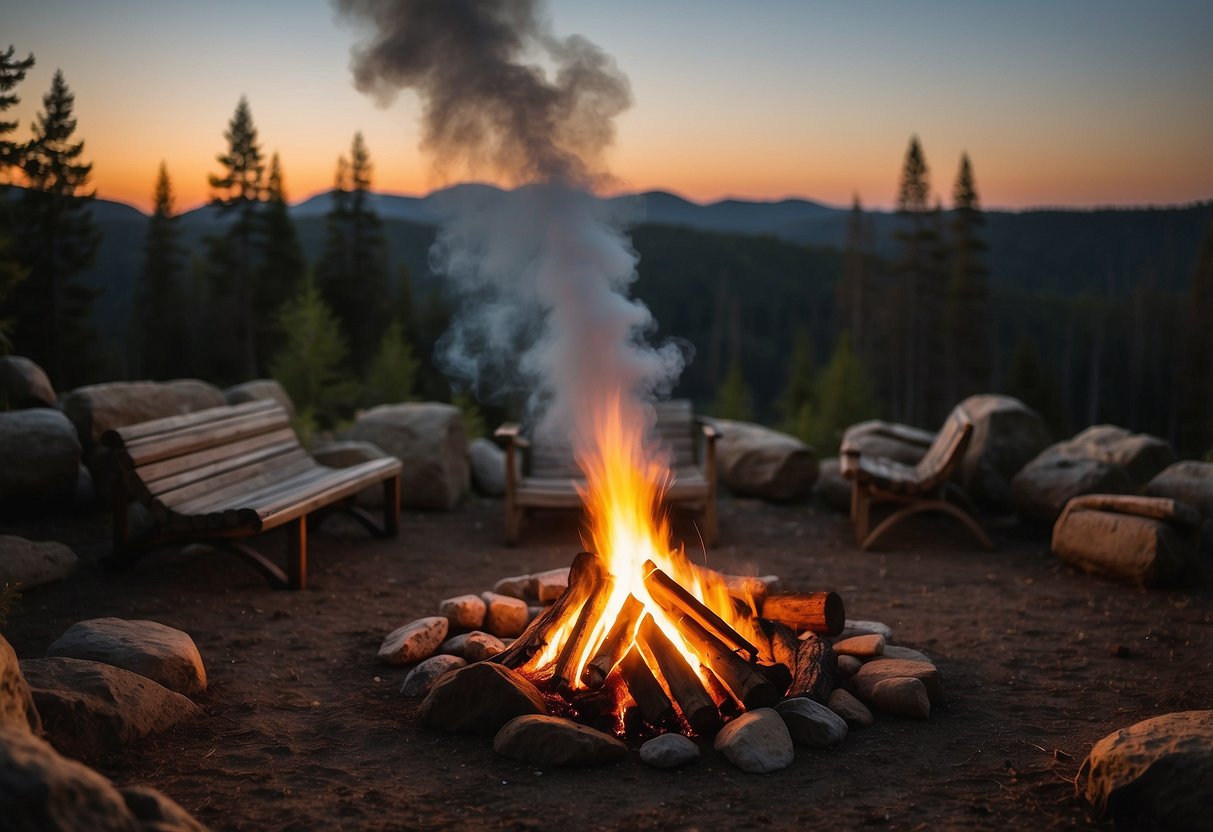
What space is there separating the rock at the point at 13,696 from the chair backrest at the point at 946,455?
5.80 meters

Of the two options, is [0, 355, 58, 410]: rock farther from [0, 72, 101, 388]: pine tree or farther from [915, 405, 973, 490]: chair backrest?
[0, 72, 101, 388]: pine tree

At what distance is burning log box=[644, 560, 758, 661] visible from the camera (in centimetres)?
385

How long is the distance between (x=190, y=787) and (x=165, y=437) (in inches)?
126

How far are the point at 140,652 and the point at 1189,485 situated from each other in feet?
23.1

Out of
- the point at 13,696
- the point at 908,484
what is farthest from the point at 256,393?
the point at 13,696

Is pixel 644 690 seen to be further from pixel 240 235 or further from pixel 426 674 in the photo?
pixel 240 235

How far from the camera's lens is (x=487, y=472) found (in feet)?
29.7

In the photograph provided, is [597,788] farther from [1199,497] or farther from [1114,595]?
[1199,497]

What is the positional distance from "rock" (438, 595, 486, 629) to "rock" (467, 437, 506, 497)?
423cm

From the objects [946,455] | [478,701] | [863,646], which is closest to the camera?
[478,701]

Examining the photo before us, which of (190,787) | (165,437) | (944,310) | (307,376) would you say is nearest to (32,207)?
(307,376)

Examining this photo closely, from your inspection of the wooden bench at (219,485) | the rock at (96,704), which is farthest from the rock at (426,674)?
the wooden bench at (219,485)

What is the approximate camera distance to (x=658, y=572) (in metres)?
3.92

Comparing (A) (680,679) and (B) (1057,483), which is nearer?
(A) (680,679)
